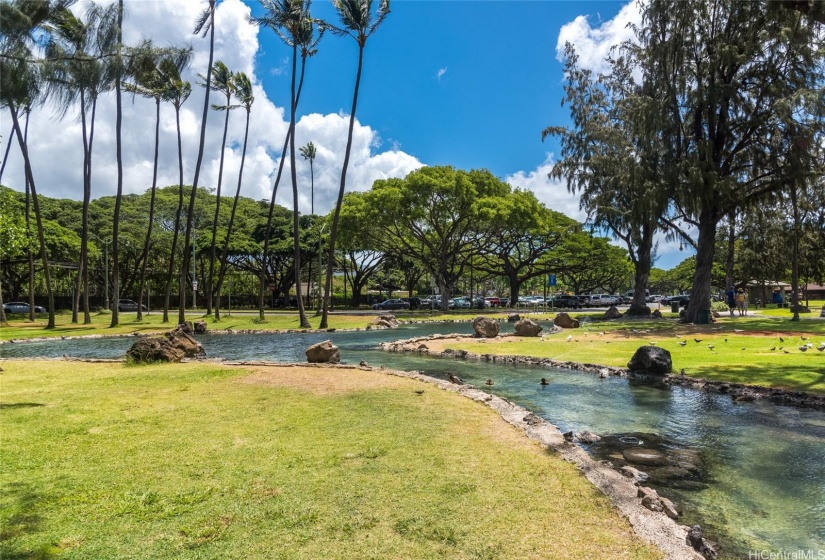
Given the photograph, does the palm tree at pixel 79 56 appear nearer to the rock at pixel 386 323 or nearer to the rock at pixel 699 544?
the rock at pixel 699 544

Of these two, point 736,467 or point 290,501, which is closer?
point 290,501

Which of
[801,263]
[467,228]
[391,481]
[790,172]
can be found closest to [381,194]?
[467,228]

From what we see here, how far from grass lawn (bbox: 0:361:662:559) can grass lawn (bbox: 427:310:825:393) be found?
7753mm

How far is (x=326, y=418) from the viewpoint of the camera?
749 cm

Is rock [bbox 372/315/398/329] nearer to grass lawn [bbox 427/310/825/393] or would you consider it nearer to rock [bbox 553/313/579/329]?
rock [bbox 553/313/579/329]

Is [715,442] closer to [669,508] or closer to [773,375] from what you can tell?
[669,508]

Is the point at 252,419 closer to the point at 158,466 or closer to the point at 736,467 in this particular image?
the point at 158,466

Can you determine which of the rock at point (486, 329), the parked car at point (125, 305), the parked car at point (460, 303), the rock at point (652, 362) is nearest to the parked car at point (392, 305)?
the parked car at point (460, 303)

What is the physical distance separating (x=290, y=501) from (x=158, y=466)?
1.84m

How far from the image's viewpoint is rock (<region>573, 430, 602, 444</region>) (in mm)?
7379

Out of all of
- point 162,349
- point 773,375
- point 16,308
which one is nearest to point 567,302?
point 773,375

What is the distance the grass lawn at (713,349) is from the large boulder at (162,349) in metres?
9.29

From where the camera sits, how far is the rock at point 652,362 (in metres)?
12.7

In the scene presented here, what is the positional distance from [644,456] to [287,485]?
488 cm
